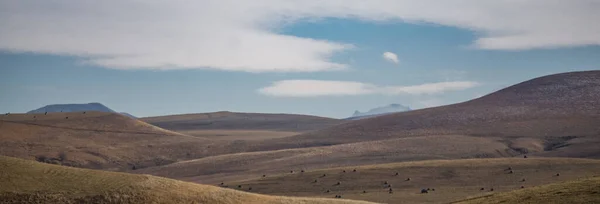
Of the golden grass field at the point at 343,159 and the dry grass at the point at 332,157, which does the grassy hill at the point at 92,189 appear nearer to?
the golden grass field at the point at 343,159

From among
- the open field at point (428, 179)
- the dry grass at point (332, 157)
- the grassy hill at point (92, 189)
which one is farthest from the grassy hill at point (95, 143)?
the grassy hill at point (92, 189)

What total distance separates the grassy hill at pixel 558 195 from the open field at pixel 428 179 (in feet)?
68.5

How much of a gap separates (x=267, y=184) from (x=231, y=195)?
3902 centimetres

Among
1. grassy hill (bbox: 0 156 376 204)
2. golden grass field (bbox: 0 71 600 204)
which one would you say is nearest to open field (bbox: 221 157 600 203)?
golden grass field (bbox: 0 71 600 204)

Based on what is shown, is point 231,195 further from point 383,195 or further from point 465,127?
point 465,127

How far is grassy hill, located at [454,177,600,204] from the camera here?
41.7 m

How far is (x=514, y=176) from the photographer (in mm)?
87812

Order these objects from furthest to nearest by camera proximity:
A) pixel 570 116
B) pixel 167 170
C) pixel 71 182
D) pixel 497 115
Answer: pixel 497 115 → pixel 570 116 → pixel 167 170 → pixel 71 182

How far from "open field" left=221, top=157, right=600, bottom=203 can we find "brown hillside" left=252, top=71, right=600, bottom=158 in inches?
1128

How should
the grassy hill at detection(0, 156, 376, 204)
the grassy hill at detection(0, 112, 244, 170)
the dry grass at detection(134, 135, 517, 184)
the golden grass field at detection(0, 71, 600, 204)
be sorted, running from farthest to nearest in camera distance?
the grassy hill at detection(0, 112, 244, 170) → the dry grass at detection(134, 135, 517, 184) → the golden grass field at detection(0, 71, 600, 204) → the grassy hill at detection(0, 156, 376, 204)

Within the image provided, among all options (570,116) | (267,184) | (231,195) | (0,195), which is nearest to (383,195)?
(267,184)

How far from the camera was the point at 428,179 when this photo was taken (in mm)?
88312

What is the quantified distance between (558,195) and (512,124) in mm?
119545

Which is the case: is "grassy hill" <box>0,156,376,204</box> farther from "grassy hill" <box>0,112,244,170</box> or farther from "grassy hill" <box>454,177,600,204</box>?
"grassy hill" <box>0,112,244,170</box>
